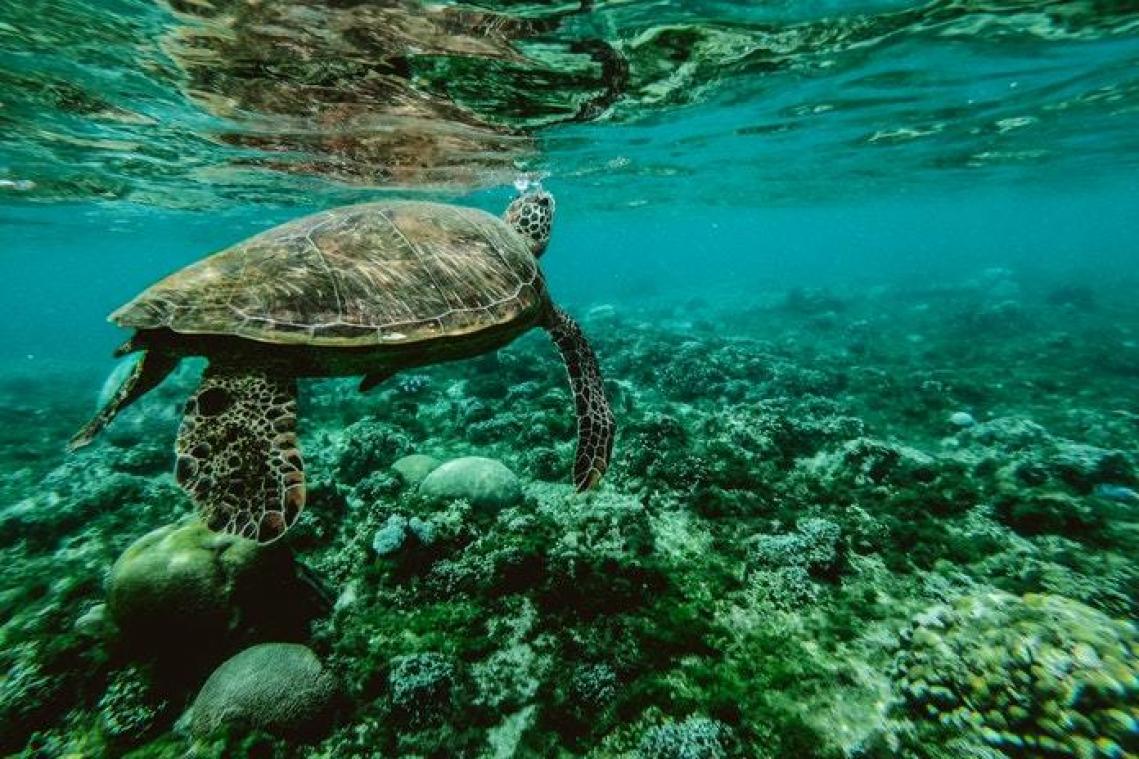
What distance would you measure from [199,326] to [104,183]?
834 inches

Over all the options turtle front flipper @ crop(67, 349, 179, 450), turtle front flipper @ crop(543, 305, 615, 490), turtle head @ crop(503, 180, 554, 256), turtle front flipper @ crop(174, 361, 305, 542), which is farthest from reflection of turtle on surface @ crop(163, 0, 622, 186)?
turtle front flipper @ crop(174, 361, 305, 542)

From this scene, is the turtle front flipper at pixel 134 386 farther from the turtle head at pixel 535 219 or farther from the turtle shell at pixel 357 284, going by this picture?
the turtle head at pixel 535 219

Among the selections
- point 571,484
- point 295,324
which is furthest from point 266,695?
point 571,484

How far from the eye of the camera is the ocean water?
418 cm

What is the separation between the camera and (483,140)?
1425 centimetres

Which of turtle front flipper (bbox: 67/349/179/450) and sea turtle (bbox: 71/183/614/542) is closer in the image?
sea turtle (bbox: 71/183/614/542)

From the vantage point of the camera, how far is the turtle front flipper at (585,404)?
207 inches

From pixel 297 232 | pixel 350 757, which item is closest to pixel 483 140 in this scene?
pixel 297 232

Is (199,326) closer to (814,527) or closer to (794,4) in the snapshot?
(814,527)

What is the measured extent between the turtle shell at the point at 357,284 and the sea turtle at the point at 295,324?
1 centimetres

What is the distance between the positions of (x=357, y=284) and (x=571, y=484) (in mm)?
4928

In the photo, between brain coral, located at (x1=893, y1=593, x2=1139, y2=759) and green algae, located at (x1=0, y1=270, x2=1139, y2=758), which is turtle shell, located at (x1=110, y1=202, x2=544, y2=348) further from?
brain coral, located at (x1=893, y1=593, x2=1139, y2=759)

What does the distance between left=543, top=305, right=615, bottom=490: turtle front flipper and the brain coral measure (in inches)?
126

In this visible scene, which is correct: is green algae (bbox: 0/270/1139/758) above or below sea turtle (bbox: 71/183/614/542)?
below
